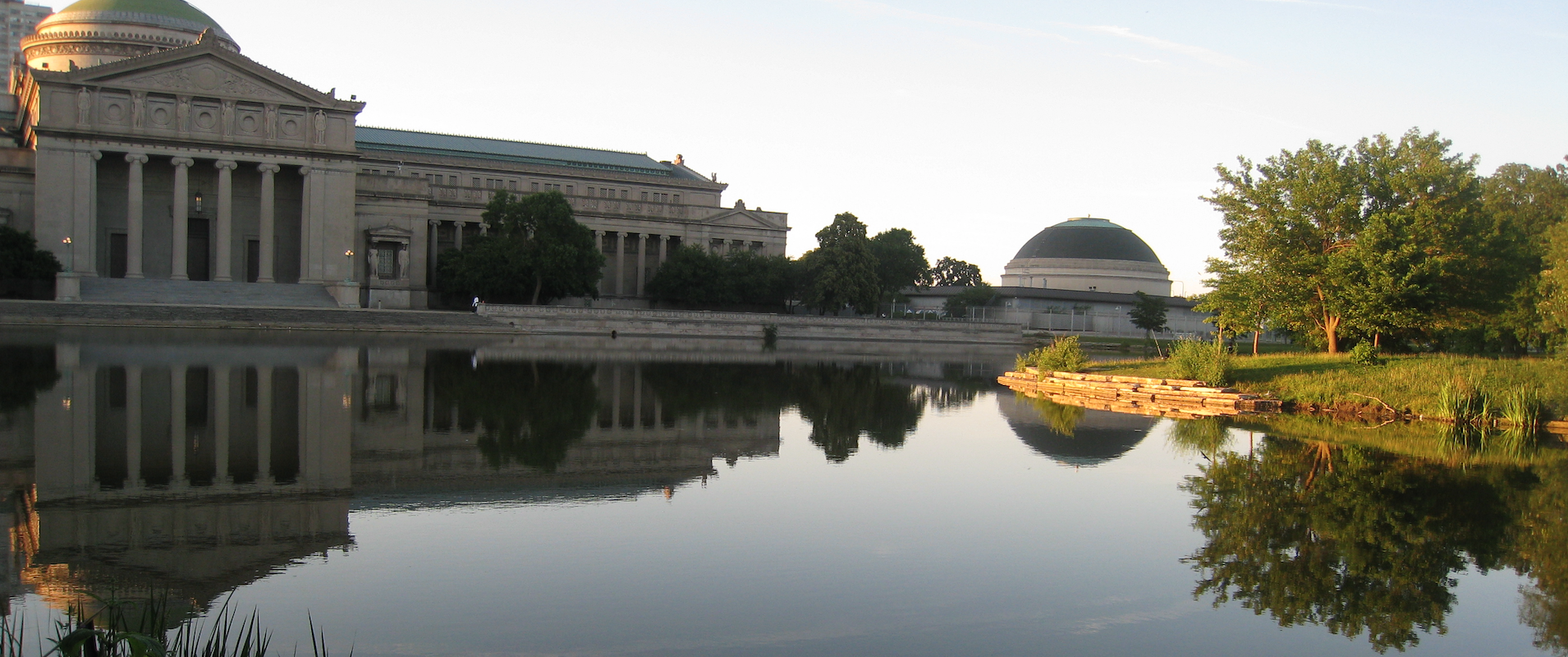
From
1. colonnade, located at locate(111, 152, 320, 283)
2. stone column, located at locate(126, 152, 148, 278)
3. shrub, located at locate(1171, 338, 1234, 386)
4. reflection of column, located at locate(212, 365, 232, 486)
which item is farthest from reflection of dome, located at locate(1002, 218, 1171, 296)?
reflection of column, located at locate(212, 365, 232, 486)

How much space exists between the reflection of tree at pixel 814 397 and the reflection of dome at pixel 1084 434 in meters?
2.31

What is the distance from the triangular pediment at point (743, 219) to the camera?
89875 millimetres

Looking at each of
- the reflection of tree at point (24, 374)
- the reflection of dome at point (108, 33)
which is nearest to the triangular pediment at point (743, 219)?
the reflection of dome at point (108, 33)

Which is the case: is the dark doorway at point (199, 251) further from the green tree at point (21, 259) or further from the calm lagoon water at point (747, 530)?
the calm lagoon water at point (747, 530)

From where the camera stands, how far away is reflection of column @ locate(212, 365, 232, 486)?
12.6 m

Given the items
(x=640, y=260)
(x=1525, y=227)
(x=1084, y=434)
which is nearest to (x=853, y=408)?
(x=1084, y=434)

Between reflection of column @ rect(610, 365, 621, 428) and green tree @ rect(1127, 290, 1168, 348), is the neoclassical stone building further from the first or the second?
green tree @ rect(1127, 290, 1168, 348)

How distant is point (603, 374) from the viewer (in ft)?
104

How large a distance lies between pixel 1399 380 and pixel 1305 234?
855cm

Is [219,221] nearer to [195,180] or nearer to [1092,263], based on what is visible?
[195,180]

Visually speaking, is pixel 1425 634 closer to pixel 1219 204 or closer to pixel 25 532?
pixel 25 532

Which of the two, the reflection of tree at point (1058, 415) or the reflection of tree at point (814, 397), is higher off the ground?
Result: the reflection of tree at point (814, 397)

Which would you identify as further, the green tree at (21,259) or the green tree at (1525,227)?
the green tree at (21,259)

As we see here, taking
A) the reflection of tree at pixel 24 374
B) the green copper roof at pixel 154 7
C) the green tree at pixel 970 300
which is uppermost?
the green copper roof at pixel 154 7
